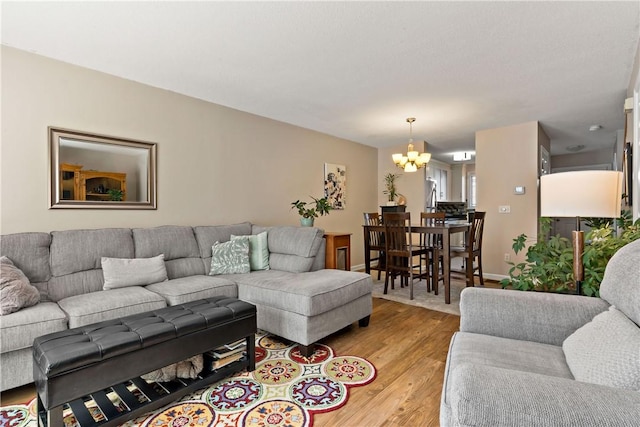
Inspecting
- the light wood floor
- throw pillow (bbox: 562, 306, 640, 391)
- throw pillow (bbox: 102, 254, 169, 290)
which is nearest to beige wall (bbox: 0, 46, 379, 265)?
throw pillow (bbox: 102, 254, 169, 290)

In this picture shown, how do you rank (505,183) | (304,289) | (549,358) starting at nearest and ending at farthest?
(549,358) → (304,289) → (505,183)

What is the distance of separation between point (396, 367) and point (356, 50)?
7.73 feet

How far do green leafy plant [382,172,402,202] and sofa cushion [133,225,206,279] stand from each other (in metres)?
3.94

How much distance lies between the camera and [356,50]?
2521 millimetres

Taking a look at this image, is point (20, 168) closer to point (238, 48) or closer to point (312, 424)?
point (238, 48)

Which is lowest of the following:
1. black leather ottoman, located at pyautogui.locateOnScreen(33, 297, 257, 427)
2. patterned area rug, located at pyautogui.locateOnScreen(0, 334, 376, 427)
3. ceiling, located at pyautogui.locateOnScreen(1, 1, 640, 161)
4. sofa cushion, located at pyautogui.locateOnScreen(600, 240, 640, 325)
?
patterned area rug, located at pyautogui.locateOnScreen(0, 334, 376, 427)

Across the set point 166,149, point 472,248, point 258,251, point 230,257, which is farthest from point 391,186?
point 166,149

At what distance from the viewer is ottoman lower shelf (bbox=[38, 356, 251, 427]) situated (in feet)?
5.14

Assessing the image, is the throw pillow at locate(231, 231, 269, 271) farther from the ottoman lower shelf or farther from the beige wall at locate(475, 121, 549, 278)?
the beige wall at locate(475, 121, 549, 278)

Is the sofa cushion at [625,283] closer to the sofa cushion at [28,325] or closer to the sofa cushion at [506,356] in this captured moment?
the sofa cushion at [506,356]

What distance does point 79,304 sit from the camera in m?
2.12

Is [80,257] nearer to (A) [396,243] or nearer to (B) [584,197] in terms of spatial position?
(A) [396,243]

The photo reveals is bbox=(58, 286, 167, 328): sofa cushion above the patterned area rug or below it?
above

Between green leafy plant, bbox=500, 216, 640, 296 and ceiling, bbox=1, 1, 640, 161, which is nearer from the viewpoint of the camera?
green leafy plant, bbox=500, 216, 640, 296
